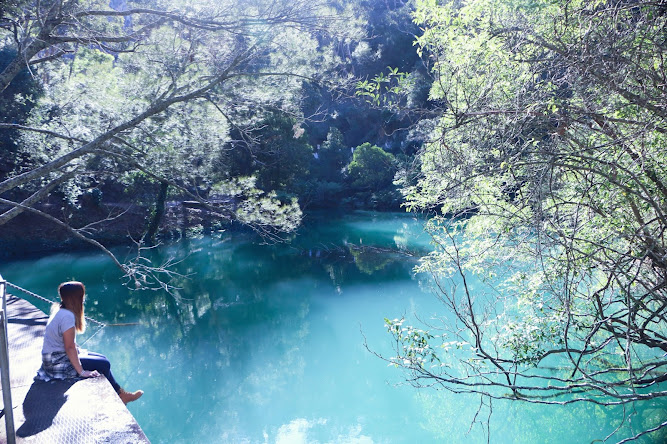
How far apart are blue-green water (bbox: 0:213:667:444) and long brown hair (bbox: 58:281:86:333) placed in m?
2.42

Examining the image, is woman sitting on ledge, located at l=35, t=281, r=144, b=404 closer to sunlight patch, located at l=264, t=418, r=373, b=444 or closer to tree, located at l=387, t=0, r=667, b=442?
tree, located at l=387, t=0, r=667, b=442

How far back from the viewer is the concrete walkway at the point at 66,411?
252 centimetres

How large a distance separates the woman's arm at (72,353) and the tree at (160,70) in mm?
1586

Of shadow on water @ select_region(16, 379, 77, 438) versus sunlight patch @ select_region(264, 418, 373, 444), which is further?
sunlight patch @ select_region(264, 418, 373, 444)

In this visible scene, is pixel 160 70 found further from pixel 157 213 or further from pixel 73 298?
pixel 157 213

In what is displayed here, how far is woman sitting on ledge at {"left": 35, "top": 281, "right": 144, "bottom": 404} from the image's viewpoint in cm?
302

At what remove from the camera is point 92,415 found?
2740 mm

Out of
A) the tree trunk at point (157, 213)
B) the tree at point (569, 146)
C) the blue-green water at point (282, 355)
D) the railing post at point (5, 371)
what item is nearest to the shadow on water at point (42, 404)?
the railing post at point (5, 371)

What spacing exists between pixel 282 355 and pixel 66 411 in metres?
4.53

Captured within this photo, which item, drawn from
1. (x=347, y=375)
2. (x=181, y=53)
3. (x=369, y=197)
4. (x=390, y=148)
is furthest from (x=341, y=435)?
(x=390, y=148)

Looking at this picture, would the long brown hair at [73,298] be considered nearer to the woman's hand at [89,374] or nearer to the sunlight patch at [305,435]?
the woman's hand at [89,374]

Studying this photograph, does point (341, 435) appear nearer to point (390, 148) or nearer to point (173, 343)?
point (173, 343)

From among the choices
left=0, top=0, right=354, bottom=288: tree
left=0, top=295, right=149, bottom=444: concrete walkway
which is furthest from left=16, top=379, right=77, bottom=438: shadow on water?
left=0, top=0, right=354, bottom=288: tree

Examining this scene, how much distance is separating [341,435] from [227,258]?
820cm
